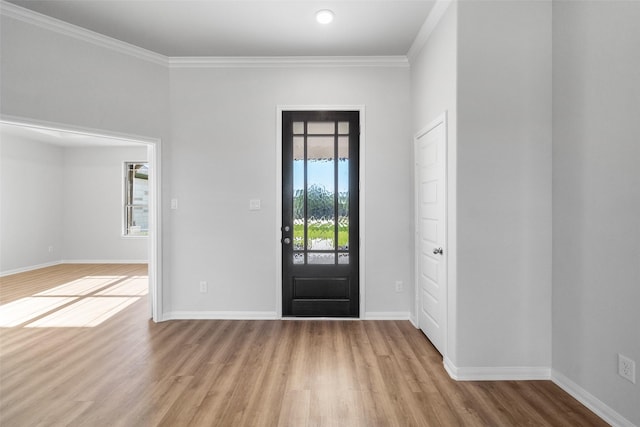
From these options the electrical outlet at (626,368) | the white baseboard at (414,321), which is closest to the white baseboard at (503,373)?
the electrical outlet at (626,368)

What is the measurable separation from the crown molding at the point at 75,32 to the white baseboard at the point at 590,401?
458 cm

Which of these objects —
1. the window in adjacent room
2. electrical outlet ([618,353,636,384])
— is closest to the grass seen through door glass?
electrical outlet ([618,353,636,384])

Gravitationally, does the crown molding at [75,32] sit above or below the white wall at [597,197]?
above

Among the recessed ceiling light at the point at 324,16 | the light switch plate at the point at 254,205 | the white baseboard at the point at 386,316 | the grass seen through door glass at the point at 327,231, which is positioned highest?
the recessed ceiling light at the point at 324,16

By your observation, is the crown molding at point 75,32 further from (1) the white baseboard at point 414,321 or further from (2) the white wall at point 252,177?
(1) the white baseboard at point 414,321

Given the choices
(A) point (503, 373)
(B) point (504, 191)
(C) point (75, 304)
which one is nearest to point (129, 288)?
(C) point (75, 304)

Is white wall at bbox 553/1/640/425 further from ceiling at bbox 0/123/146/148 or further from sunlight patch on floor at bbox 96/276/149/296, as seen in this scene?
ceiling at bbox 0/123/146/148

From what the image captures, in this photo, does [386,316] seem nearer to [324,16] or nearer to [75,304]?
[324,16]

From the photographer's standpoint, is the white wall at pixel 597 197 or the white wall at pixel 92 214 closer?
the white wall at pixel 597 197

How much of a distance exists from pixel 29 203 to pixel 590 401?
9.01 meters

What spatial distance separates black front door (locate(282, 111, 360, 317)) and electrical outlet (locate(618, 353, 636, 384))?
7.31ft

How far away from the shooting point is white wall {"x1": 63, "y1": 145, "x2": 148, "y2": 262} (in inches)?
296

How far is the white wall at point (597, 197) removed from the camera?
5.89 feet

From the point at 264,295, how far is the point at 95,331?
5.58 feet
